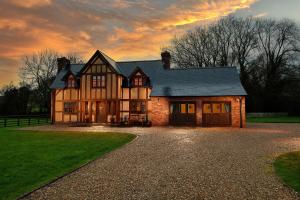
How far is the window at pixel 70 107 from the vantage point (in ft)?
86.1

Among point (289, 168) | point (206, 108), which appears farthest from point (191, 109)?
point (289, 168)

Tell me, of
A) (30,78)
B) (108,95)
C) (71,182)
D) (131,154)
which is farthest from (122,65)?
(30,78)

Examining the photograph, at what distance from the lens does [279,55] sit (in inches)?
1727

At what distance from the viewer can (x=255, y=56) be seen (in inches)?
1747

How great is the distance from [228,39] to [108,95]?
2908 centimetres

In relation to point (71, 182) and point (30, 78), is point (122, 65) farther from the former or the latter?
point (30, 78)

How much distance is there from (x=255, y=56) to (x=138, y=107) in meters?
29.5

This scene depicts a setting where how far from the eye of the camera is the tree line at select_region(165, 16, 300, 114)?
136 feet

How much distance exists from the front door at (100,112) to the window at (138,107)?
300 cm

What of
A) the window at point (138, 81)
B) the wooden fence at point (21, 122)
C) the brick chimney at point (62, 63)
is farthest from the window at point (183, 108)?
the brick chimney at point (62, 63)

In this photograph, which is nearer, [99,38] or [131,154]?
[131,154]

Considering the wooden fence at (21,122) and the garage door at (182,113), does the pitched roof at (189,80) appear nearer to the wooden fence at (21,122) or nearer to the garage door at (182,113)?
the garage door at (182,113)

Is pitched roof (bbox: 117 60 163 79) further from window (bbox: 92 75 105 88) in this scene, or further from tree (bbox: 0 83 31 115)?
tree (bbox: 0 83 31 115)

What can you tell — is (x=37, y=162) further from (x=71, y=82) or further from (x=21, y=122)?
(x=21, y=122)
